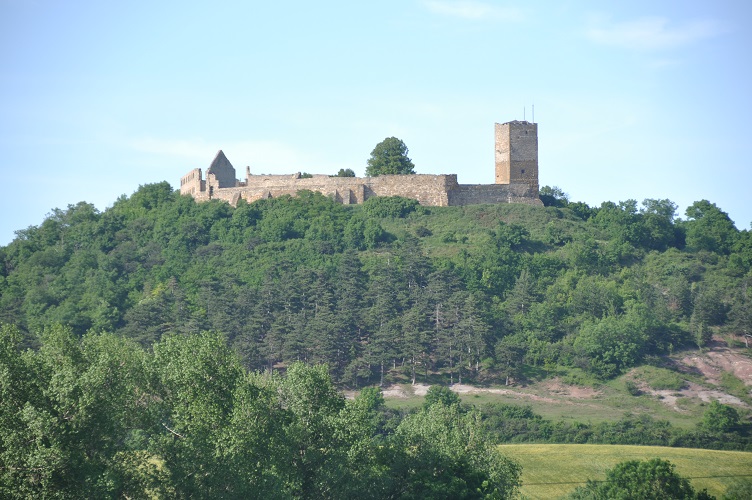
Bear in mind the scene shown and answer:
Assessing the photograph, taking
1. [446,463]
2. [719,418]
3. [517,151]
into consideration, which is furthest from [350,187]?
[446,463]

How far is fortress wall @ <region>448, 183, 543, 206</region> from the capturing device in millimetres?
85188

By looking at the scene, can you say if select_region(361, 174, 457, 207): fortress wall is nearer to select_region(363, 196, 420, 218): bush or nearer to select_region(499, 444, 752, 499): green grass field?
select_region(363, 196, 420, 218): bush

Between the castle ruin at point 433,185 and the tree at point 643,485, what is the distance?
128ft

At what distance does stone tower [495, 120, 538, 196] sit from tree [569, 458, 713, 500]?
1536 inches

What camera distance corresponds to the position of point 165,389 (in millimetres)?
40344

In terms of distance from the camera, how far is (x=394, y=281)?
7731 centimetres

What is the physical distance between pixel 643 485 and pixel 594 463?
29.2 feet

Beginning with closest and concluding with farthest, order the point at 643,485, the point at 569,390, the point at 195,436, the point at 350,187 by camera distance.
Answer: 1. the point at 195,436
2. the point at 643,485
3. the point at 569,390
4. the point at 350,187

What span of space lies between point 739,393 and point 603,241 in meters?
18.3

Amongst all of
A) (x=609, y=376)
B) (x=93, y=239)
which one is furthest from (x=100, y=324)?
(x=609, y=376)

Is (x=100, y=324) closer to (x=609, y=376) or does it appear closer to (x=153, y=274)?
(x=153, y=274)

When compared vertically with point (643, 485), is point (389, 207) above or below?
above

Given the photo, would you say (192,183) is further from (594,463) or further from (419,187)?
(594,463)

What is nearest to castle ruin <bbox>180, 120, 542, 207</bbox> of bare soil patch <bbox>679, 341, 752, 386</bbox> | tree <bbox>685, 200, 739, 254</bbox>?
tree <bbox>685, 200, 739, 254</bbox>
